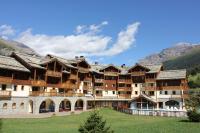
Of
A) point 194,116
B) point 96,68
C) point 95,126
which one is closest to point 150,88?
point 96,68

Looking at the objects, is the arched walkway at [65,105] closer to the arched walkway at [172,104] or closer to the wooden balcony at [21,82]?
the wooden balcony at [21,82]

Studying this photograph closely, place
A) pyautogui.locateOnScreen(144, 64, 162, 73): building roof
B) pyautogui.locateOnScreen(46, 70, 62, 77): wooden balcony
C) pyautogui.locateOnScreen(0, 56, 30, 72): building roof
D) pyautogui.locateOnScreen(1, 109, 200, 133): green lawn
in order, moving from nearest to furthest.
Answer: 1. pyautogui.locateOnScreen(1, 109, 200, 133): green lawn
2. pyautogui.locateOnScreen(0, 56, 30, 72): building roof
3. pyautogui.locateOnScreen(46, 70, 62, 77): wooden balcony
4. pyautogui.locateOnScreen(144, 64, 162, 73): building roof

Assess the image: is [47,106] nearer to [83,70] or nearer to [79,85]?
[79,85]

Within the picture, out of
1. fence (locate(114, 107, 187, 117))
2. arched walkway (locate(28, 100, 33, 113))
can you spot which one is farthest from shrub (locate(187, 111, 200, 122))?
arched walkway (locate(28, 100, 33, 113))

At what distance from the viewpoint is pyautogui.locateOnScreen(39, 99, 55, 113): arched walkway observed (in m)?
63.6

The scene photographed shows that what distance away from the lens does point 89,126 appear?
20875 mm

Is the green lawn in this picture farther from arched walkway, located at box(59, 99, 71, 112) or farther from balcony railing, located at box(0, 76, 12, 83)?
arched walkway, located at box(59, 99, 71, 112)

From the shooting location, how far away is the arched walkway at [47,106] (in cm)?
6361

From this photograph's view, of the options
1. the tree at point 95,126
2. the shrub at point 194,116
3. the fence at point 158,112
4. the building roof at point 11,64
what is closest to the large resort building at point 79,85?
the building roof at point 11,64

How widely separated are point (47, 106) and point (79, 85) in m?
12.3

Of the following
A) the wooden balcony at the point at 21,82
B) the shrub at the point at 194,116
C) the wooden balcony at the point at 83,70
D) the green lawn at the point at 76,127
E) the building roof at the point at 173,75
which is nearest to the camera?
Result: the green lawn at the point at 76,127

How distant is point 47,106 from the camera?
6675cm

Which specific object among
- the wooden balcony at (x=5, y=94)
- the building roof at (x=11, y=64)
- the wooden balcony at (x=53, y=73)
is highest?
the building roof at (x=11, y=64)

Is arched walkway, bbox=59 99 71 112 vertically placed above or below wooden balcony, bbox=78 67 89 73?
below
